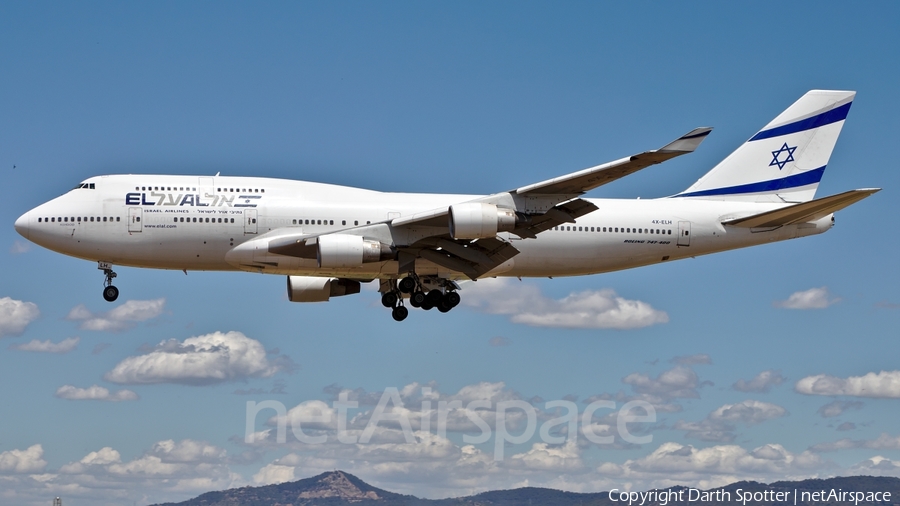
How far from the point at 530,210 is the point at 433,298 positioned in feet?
21.5

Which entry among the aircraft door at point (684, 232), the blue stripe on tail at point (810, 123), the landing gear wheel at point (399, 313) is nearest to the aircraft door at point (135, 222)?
the landing gear wheel at point (399, 313)

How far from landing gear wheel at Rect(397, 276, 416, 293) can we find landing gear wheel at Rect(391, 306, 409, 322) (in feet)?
6.34

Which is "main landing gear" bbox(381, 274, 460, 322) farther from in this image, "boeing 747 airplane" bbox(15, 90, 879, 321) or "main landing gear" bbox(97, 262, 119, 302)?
"main landing gear" bbox(97, 262, 119, 302)

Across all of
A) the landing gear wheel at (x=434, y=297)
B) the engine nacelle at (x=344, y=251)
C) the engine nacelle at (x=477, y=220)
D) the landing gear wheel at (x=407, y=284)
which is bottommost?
the landing gear wheel at (x=434, y=297)

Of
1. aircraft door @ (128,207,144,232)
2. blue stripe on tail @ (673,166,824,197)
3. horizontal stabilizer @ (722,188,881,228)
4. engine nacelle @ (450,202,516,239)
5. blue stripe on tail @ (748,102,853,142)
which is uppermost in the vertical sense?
blue stripe on tail @ (748,102,853,142)

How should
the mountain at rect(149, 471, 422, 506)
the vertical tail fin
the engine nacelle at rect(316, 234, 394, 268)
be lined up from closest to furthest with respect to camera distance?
the engine nacelle at rect(316, 234, 394, 268)
the vertical tail fin
the mountain at rect(149, 471, 422, 506)

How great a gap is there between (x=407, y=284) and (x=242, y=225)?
6.92m

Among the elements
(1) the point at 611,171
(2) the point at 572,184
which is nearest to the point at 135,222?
(2) the point at 572,184

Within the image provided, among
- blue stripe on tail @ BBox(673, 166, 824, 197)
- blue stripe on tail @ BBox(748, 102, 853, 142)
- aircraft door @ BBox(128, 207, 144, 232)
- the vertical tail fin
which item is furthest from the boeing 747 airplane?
blue stripe on tail @ BBox(748, 102, 853, 142)

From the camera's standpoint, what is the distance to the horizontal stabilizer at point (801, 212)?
36.2m

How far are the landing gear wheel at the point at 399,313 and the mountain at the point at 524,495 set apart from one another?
214ft

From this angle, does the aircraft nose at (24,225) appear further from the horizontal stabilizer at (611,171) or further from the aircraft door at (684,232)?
the aircraft door at (684,232)

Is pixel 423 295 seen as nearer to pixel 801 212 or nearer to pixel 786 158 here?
pixel 801 212

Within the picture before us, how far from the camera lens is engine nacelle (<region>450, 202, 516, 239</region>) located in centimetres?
3494
